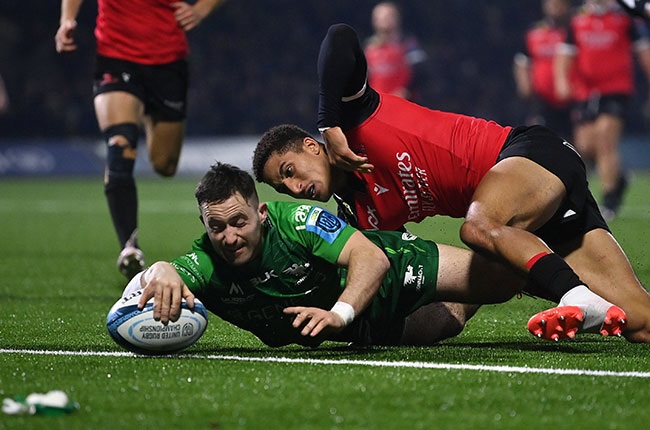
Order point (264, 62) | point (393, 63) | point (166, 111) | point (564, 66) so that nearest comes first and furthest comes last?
point (166, 111) → point (564, 66) → point (393, 63) → point (264, 62)

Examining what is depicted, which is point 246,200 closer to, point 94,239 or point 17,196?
point 94,239

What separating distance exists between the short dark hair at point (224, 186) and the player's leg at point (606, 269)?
1.54 m

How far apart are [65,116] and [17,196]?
4.81 m

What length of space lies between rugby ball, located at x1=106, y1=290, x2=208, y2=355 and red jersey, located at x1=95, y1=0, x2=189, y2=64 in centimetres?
341

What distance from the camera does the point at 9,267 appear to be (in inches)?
326

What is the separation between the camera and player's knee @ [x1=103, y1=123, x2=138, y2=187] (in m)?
6.85

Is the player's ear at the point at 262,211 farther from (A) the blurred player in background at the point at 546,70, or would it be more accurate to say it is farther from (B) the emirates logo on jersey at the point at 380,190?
(A) the blurred player in background at the point at 546,70

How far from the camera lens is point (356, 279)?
13.6 feet

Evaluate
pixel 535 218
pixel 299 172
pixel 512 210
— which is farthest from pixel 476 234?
pixel 299 172

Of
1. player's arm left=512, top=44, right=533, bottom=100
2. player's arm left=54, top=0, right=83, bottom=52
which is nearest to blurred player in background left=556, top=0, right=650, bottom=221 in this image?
player's arm left=512, top=44, right=533, bottom=100

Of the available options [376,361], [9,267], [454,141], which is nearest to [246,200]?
[376,361]

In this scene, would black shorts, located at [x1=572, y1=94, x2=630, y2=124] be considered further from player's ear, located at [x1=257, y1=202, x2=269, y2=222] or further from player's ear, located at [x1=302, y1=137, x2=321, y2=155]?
player's ear, located at [x1=257, y1=202, x2=269, y2=222]

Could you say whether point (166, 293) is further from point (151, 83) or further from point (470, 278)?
point (151, 83)

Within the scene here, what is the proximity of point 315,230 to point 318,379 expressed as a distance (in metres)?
0.72
